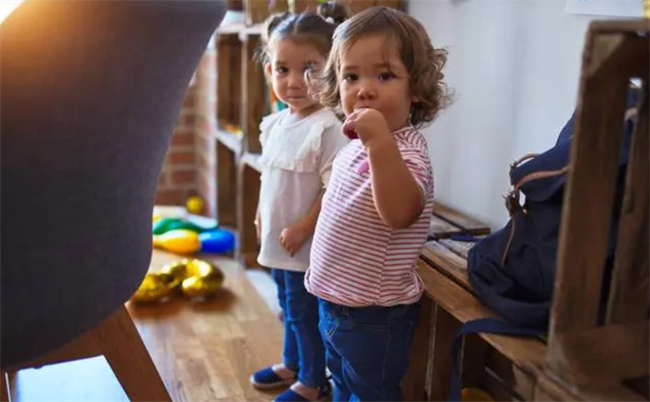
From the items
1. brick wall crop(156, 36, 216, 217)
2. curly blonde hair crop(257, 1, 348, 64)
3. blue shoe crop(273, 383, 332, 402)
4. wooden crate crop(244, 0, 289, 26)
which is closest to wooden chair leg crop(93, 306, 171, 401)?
blue shoe crop(273, 383, 332, 402)

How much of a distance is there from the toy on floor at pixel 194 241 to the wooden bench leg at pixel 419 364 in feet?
3.88

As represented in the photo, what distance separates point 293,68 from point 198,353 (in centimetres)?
74

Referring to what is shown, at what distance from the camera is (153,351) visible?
183 centimetres

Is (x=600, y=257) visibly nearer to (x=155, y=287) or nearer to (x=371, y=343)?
(x=371, y=343)

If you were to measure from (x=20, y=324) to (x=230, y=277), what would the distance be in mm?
1366

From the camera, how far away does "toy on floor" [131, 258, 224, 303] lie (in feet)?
6.83

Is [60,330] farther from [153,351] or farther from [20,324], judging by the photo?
[153,351]

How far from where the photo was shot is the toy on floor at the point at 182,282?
2082 mm

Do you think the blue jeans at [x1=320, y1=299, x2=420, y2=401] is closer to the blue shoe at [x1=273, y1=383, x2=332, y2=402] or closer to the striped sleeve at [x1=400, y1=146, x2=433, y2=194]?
the striped sleeve at [x1=400, y1=146, x2=433, y2=194]

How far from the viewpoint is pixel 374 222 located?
1145mm

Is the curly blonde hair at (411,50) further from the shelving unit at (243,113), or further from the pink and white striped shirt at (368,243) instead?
the shelving unit at (243,113)

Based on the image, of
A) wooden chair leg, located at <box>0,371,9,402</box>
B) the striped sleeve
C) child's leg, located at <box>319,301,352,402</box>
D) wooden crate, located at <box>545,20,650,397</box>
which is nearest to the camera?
wooden crate, located at <box>545,20,650,397</box>

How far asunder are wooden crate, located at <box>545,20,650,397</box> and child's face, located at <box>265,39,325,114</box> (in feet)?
2.49

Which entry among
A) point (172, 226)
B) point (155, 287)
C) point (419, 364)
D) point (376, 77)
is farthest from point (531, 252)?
point (172, 226)
